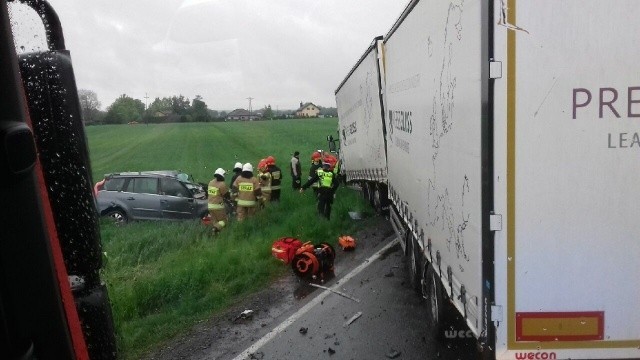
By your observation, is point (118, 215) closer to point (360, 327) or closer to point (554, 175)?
point (360, 327)

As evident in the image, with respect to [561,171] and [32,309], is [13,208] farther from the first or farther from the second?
[561,171]

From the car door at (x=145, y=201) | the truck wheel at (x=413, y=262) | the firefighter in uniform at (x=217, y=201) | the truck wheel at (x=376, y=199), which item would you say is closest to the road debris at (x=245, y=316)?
the truck wheel at (x=413, y=262)

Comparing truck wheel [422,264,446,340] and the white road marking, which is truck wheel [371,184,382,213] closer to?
the white road marking

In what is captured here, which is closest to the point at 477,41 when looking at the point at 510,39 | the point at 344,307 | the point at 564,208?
the point at 510,39

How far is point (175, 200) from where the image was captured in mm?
17609

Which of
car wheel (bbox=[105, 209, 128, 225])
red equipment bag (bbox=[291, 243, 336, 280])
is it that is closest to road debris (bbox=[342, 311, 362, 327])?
red equipment bag (bbox=[291, 243, 336, 280])

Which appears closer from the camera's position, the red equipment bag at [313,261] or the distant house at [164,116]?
the red equipment bag at [313,261]

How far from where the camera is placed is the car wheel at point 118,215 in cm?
1764

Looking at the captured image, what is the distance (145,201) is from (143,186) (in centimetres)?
43

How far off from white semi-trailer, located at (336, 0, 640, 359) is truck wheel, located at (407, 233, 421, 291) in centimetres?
394

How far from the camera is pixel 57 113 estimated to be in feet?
6.21

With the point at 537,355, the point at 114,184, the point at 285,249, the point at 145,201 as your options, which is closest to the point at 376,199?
the point at 285,249

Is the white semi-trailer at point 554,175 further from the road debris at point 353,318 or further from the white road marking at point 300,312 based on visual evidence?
the road debris at point 353,318

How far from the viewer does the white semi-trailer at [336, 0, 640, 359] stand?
390 centimetres
